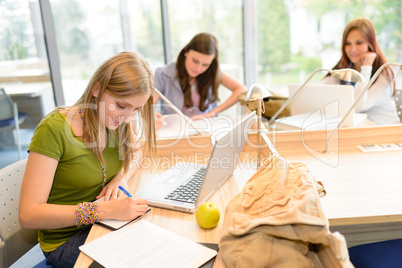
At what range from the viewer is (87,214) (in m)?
1.05

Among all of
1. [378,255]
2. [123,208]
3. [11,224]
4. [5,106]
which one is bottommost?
[378,255]

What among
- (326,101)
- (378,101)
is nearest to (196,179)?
(326,101)

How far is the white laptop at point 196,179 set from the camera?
1.08 meters

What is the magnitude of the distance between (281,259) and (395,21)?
4.11m

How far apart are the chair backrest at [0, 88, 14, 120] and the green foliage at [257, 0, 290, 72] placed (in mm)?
2612

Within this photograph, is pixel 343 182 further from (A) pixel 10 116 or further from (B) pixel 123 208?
(A) pixel 10 116

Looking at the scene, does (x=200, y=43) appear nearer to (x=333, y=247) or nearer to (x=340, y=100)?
(x=340, y=100)

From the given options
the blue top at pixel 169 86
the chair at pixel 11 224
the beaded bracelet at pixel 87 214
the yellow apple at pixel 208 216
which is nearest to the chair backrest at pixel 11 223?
the chair at pixel 11 224

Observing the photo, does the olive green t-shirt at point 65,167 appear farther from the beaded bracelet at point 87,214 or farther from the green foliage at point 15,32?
the green foliage at point 15,32

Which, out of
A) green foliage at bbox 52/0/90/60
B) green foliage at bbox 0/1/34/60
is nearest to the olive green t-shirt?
green foliage at bbox 0/1/34/60

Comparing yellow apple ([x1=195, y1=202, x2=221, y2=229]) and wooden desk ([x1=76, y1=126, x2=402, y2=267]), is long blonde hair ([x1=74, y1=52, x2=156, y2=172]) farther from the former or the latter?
yellow apple ([x1=195, y1=202, x2=221, y2=229])

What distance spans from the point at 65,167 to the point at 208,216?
541 millimetres

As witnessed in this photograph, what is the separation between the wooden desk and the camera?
1.01 metres

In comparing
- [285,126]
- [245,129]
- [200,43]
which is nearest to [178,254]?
[245,129]
